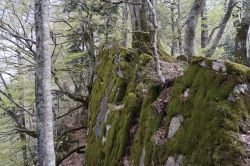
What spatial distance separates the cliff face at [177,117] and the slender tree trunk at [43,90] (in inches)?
48.8

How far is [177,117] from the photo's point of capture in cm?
420

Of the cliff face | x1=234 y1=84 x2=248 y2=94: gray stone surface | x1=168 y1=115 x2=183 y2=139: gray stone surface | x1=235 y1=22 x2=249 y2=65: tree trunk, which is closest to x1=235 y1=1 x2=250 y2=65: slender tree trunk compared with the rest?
x1=235 y1=22 x2=249 y2=65: tree trunk

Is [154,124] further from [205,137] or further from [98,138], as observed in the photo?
[98,138]

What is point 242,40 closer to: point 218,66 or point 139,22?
point 139,22

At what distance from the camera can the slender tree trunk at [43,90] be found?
5340 mm

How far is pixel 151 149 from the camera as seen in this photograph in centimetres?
446

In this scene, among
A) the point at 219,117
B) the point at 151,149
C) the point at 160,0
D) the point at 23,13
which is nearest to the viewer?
the point at 219,117

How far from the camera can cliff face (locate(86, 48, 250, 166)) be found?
338cm

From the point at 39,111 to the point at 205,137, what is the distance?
3.07m

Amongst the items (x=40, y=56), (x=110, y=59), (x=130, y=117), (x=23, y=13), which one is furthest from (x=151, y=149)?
(x=23, y=13)

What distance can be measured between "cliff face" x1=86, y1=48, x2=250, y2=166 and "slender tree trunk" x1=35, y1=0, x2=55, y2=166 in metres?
1.24

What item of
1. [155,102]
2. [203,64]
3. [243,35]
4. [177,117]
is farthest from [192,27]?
[177,117]

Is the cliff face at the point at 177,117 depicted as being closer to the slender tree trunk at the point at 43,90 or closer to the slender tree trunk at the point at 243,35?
the slender tree trunk at the point at 43,90

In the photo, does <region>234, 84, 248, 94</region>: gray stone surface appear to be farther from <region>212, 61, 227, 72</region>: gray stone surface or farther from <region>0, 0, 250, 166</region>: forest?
<region>212, 61, 227, 72</region>: gray stone surface
